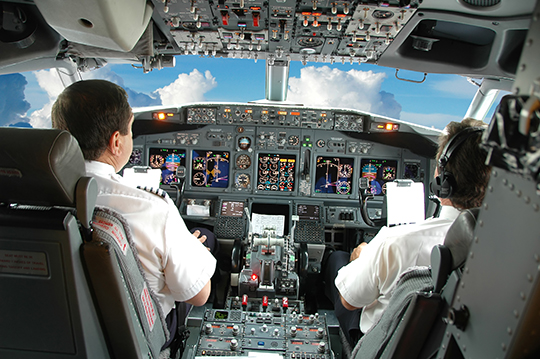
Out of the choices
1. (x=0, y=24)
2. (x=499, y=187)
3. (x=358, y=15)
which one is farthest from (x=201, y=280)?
(x=0, y=24)

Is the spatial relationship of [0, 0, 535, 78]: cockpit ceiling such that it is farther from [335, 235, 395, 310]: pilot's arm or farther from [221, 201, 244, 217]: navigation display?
[221, 201, 244, 217]: navigation display

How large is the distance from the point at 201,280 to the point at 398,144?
2997 millimetres

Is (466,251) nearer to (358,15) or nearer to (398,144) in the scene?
(358,15)

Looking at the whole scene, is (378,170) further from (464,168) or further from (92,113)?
(92,113)

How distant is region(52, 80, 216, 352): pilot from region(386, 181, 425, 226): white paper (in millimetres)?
1661

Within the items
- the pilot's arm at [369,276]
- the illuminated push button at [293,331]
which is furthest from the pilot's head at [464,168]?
the illuminated push button at [293,331]

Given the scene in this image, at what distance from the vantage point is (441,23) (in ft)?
7.49

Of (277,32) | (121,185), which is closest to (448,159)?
(121,185)

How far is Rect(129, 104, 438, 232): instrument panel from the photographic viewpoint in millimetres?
3674

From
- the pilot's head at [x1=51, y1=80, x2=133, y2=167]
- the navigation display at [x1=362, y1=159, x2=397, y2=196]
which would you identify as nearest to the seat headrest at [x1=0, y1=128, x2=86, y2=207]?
the pilot's head at [x1=51, y1=80, x2=133, y2=167]

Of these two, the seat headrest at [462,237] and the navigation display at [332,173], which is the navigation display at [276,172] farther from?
the seat headrest at [462,237]

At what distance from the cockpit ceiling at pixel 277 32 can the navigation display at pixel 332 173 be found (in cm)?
115

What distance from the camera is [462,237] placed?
0.79 m

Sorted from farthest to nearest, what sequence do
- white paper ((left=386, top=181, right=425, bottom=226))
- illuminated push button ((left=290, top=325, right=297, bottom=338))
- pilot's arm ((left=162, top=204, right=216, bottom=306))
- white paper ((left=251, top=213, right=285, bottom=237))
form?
white paper ((left=251, top=213, right=285, bottom=237)) < white paper ((left=386, top=181, right=425, bottom=226)) < illuminated push button ((left=290, top=325, right=297, bottom=338)) < pilot's arm ((left=162, top=204, right=216, bottom=306))
